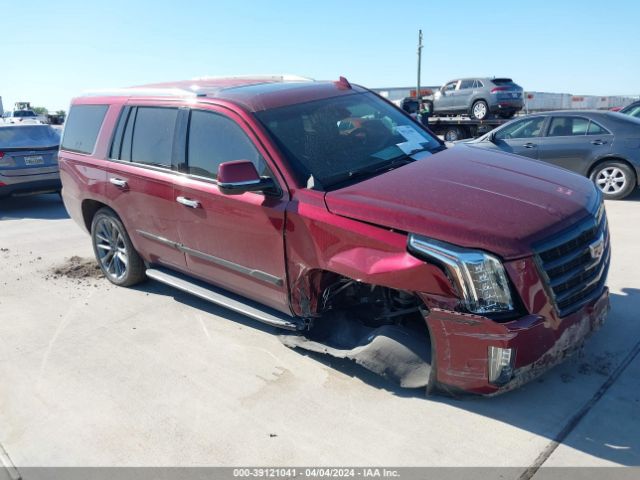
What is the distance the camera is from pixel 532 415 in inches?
124

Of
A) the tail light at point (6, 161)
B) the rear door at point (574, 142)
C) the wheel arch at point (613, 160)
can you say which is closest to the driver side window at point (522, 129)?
the rear door at point (574, 142)

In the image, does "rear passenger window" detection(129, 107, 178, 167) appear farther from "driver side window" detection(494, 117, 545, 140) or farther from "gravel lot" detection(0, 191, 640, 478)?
"driver side window" detection(494, 117, 545, 140)

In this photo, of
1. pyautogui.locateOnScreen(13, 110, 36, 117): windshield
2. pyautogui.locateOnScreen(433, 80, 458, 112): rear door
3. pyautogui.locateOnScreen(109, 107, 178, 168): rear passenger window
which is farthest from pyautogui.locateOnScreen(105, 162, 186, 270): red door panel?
pyautogui.locateOnScreen(13, 110, 36, 117): windshield

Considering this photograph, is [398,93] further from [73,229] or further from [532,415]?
[532,415]

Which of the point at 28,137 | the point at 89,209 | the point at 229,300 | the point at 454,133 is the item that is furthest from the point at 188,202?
the point at 454,133

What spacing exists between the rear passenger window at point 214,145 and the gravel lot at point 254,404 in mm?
1377

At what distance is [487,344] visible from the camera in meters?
2.89

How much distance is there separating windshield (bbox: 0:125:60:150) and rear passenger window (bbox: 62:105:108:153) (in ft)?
15.8

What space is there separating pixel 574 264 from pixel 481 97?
1773 centimetres

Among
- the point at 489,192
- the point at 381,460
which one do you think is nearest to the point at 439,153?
the point at 489,192

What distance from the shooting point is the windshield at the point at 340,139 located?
3719 millimetres

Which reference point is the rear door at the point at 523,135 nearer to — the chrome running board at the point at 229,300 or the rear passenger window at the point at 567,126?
the rear passenger window at the point at 567,126

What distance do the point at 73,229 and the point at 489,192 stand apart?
23.6 ft

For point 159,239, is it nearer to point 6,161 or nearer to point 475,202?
point 475,202
